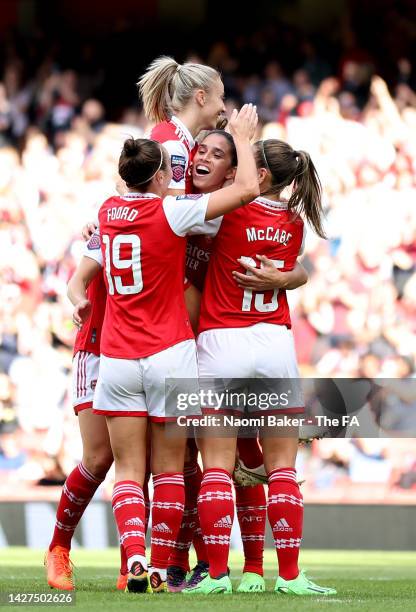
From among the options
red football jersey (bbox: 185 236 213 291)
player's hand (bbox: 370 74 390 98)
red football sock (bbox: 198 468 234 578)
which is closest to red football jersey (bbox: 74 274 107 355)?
red football jersey (bbox: 185 236 213 291)

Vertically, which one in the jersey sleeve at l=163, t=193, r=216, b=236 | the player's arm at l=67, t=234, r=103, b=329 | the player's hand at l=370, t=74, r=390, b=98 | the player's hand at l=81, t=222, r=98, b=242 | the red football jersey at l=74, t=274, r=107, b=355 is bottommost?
the red football jersey at l=74, t=274, r=107, b=355

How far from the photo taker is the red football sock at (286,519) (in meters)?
4.75

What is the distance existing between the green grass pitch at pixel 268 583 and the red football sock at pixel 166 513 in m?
0.22

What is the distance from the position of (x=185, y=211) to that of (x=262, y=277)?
47cm

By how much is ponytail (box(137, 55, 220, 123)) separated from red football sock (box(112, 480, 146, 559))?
1.72 m

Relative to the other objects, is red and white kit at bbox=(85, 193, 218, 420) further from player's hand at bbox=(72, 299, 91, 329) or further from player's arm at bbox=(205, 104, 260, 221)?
player's hand at bbox=(72, 299, 91, 329)

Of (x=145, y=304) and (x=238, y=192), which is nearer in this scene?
(x=238, y=192)

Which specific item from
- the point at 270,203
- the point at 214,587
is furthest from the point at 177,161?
the point at 214,587

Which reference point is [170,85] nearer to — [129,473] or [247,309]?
[247,309]

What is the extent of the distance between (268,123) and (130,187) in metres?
8.56

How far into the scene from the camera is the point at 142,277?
477cm

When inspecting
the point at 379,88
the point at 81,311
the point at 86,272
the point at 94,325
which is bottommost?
the point at 94,325

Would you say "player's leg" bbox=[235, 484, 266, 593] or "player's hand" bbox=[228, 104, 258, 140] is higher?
"player's hand" bbox=[228, 104, 258, 140]

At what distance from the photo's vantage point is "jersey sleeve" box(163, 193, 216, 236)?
4699mm
